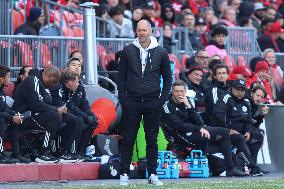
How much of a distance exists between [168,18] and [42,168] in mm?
10330

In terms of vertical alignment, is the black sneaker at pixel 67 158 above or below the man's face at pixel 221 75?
below

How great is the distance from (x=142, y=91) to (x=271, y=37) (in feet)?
40.7

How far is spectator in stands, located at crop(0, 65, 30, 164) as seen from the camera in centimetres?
1877

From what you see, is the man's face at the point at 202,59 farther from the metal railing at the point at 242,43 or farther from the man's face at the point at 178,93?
the man's face at the point at 178,93

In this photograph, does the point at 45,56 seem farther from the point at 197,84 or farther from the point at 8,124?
the point at 8,124

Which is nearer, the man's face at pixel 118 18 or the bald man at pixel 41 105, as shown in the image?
the bald man at pixel 41 105

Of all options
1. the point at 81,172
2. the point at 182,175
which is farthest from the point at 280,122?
the point at 81,172

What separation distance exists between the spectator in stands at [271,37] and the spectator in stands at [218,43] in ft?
9.95

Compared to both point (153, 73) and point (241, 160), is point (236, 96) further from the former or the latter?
point (153, 73)

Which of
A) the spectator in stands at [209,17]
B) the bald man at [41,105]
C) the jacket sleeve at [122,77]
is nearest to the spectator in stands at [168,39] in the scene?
the spectator in stands at [209,17]

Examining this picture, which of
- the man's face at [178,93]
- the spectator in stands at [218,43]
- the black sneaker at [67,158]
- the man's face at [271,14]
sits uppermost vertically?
the man's face at [271,14]

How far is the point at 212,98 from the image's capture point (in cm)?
2141

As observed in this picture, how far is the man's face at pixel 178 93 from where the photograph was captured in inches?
803

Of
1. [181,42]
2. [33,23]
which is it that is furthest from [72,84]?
[181,42]
